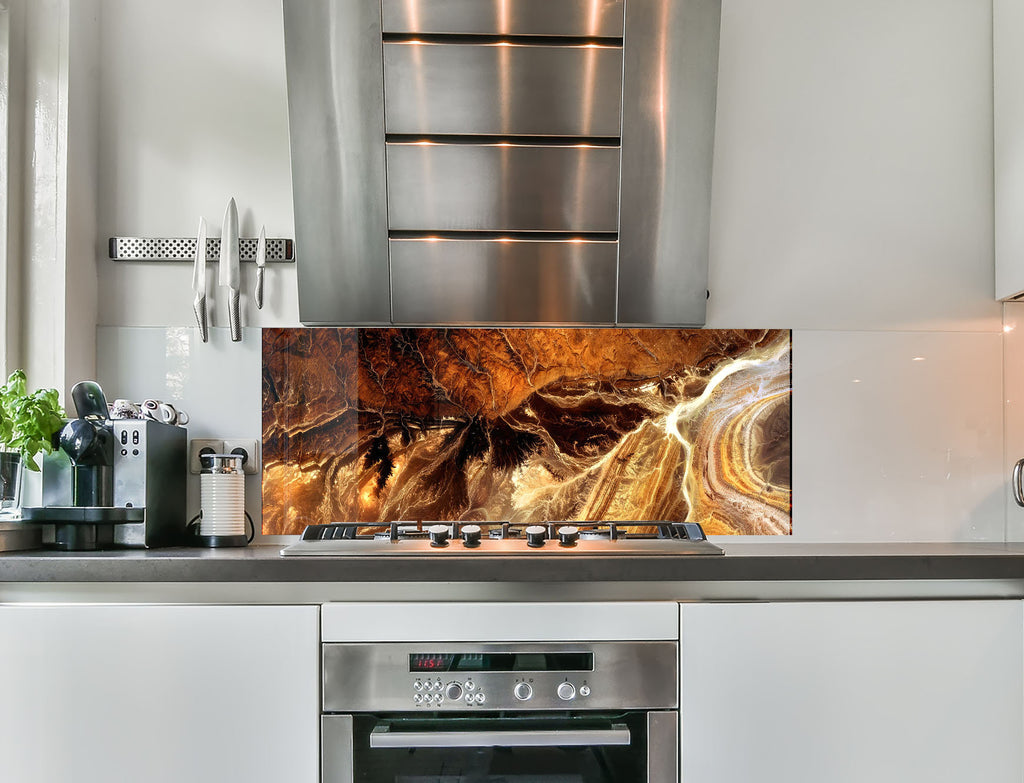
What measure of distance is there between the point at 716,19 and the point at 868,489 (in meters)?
1.20

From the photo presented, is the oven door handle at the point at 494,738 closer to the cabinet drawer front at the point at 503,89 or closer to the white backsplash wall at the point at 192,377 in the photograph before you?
the white backsplash wall at the point at 192,377

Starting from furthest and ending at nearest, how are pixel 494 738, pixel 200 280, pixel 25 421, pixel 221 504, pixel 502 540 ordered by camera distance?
pixel 200 280, pixel 221 504, pixel 502 540, pixel 25 421, pixel 494 738

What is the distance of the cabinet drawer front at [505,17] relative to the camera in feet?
5.82

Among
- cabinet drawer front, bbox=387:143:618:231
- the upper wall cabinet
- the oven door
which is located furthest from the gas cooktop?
the upper wall cabinet

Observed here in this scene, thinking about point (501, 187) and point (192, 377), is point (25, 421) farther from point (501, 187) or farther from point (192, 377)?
point (501, 187)

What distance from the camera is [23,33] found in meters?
1.92

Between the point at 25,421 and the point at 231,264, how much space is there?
600 millimetres

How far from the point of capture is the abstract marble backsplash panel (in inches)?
Result: 79.6

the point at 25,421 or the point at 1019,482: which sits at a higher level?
the point at 25,421

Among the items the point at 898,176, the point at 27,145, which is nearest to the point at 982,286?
the point at 898,176

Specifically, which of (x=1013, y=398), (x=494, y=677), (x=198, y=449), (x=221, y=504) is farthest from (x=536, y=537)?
(x=1013, y=398)

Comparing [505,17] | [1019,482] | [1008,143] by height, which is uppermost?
[505,17]

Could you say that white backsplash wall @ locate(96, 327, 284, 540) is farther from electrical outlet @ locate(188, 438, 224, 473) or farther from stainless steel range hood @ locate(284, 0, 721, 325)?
stainless steel range hood @ locate(284, 0, 721, 325)

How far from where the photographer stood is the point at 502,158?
1.83 m
